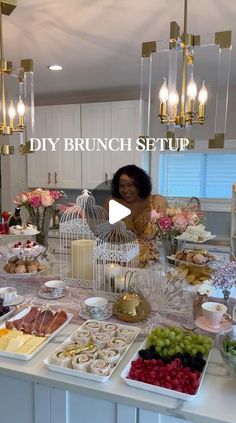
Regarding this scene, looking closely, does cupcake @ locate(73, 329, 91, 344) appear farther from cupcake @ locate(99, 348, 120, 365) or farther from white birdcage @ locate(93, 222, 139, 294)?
white birdcage @ locate(93, 222, 139, 294)

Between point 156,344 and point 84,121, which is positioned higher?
point 84,121

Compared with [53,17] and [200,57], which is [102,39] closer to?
[53,17]

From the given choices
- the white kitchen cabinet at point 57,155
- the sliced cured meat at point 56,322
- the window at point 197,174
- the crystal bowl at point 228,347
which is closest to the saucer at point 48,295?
the sliced cured meat at point 56,322

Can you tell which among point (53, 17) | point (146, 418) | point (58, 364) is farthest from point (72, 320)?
point (53, 17)

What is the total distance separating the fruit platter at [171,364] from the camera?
0.92m

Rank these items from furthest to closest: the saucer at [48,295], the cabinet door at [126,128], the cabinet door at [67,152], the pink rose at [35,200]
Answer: the cabinet door at [67,152]
the cabinet door at [126,128]
the pink rose at [35,200]
the saucer at [48,295]

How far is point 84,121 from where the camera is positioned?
366 cm

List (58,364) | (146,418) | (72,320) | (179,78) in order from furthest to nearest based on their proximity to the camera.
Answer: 1. (179,78)
2. (72,320)
3. (58,364)
4. (146,418)

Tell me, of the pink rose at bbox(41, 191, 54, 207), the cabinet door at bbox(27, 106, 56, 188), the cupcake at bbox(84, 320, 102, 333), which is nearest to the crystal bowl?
the cupcake at bbox(84, 320, 102, 333)

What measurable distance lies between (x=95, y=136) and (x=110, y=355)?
114 inches

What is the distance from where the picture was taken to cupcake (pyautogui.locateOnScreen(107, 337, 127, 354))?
110cm

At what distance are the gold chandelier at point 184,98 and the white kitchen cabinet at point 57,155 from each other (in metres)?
2.35

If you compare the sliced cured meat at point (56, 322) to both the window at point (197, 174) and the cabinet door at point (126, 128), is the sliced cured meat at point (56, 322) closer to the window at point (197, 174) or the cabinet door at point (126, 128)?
the cabinet door at point (126, 128)

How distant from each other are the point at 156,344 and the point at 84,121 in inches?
118
